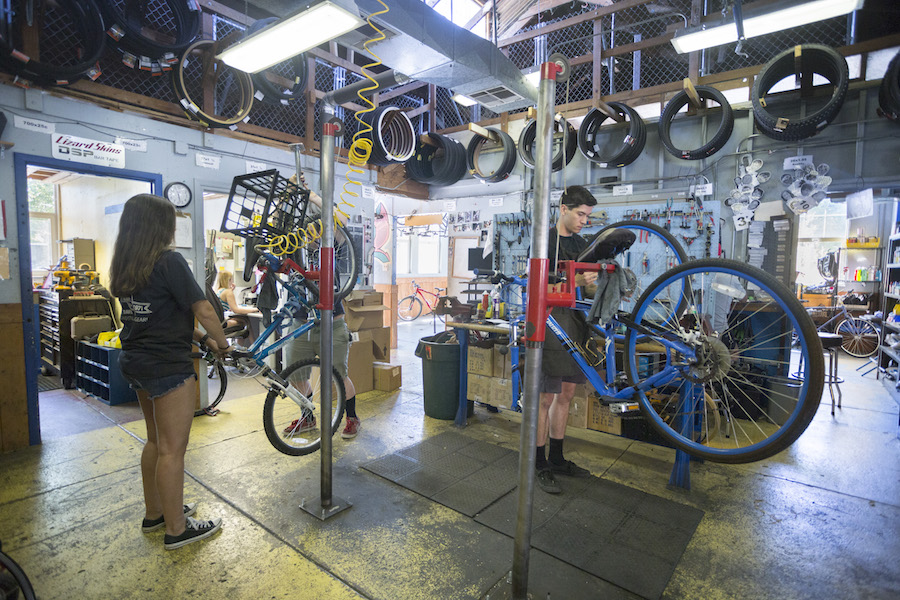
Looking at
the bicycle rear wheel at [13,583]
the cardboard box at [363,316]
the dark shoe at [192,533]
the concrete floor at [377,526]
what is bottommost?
the concrete floor at [377,526]

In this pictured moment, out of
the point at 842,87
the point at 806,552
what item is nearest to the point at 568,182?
the point at 842,87

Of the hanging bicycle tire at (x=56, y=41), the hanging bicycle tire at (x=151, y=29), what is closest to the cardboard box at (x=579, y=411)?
the hanging bicycle tire at (x=151, y=29)

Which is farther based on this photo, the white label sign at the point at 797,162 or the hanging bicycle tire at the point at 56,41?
the white label sign at the point at 797,162

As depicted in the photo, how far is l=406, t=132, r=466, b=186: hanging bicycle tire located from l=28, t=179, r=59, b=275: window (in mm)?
5764

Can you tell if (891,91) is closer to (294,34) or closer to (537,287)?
(537,287)

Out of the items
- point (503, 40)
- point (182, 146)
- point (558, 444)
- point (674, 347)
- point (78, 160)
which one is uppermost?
point (503, 40)

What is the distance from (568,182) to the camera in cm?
540

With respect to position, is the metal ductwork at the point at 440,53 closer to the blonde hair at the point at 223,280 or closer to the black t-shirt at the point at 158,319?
the black t-shirt at the point at 158,319

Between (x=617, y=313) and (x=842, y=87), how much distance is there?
319 cm

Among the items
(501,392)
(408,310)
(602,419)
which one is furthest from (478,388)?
(408,310)

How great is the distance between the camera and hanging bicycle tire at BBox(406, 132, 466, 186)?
5.74 metres

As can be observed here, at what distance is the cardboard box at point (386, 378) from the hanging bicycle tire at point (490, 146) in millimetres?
2615

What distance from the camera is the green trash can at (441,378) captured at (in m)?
3.88

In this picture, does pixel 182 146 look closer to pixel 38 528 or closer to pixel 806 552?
pixel 38 528
